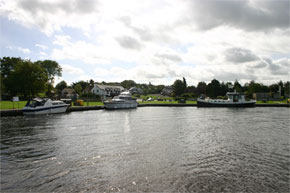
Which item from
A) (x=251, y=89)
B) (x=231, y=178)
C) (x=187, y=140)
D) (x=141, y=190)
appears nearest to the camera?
(x=141, y=190)

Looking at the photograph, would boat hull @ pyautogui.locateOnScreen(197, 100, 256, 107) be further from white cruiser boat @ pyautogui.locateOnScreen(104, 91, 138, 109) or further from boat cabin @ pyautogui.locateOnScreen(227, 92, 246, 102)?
white cruiser boat @ pyautogui.locateOnScreen(104, 91, 138, 109)

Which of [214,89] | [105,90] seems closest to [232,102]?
[214,89]

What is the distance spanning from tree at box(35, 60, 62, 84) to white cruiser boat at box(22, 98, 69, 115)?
65.7 metres

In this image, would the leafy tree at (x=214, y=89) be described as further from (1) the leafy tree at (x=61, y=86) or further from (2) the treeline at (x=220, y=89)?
(1) the leafy tree at (x=61, y=86)

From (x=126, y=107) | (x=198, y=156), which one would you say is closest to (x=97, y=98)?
(x=126, y=107)

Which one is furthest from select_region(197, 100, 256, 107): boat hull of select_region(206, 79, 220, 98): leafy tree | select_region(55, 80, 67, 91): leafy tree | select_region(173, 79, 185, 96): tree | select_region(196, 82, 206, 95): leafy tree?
select_region(55, 80, 67, 91): leafy tree

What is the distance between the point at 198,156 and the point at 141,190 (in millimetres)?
5645

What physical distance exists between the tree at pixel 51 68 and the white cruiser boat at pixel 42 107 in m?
65.7

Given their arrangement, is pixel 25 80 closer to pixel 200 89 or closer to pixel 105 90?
pixel 105 90

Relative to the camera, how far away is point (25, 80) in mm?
63188

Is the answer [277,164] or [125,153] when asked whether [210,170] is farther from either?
[125,153]

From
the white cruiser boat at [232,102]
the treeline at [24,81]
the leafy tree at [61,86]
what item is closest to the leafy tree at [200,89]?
the white cruiser boat at [232,102]

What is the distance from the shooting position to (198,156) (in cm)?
1302

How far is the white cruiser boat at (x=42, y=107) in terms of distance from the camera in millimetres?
37688
